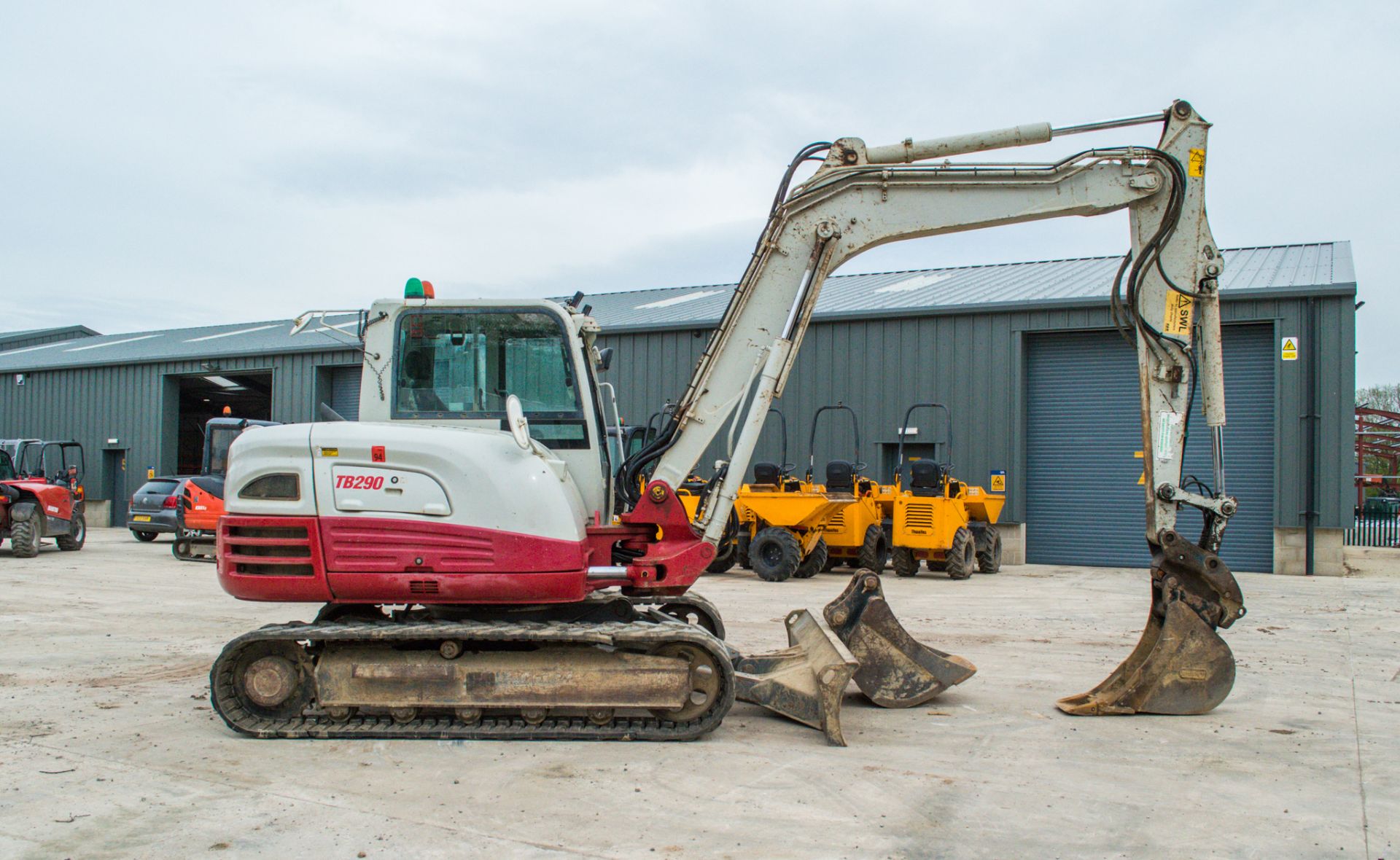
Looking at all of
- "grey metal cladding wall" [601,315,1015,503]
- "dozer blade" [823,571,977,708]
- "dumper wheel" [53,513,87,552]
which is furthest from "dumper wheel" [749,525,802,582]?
"dumper wheel" [53,513,87,552]

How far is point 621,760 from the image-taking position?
5539mm

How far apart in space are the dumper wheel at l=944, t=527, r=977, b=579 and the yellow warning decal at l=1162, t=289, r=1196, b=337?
33.5 ft

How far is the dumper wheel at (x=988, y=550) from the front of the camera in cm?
1845

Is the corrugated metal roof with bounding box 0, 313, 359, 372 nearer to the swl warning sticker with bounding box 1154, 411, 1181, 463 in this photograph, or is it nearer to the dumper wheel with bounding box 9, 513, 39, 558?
the dumper wheel with bounding box 9, 513, 39, 558

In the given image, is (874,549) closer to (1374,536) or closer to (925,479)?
(925,479)

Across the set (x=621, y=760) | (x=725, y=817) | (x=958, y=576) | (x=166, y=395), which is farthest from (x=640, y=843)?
(x=166, y=395)

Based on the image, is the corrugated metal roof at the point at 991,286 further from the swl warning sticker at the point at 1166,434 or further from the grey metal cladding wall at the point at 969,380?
the swl warning sticker at the point at 1166,434

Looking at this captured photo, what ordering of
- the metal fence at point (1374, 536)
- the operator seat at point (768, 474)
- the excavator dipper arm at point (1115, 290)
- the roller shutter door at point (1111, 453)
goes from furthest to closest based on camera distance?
1. the metal fence at point (1374, 536)
2. the roller shutter door at point (1111, 453)
3. the operator seat at point (768, 474)
4. the excavator dipper arm at point (1115, 290)

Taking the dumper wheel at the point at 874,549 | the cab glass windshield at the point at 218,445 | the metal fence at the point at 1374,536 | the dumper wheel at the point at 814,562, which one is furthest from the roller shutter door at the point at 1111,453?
the cab glass windshield at the point at 218,445

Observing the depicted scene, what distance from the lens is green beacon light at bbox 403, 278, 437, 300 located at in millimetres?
6629

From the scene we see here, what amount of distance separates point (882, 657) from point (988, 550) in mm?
12045

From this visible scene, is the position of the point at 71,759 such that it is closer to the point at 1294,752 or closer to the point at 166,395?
the point at 1294,752

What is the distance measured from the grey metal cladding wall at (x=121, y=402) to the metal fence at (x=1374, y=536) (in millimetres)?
26776

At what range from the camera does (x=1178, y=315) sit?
6.85 m
